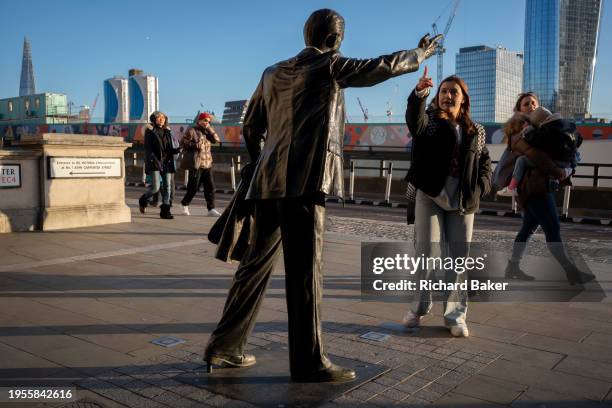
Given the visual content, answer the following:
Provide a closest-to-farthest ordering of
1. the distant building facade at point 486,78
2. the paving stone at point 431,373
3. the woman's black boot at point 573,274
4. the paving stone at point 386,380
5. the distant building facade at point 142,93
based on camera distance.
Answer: the paving stone at point 386,380 → the paving stone at point 431,373 → the woman's black boot at point 573,274 → the distant building facade at point 142,93 → the distant building facade at point 486,78

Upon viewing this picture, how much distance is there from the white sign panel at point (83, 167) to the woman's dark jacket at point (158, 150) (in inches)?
38.1

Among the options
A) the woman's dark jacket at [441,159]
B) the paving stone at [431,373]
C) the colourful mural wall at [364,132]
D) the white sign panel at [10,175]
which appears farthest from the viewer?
the colourful mural wall at [364,132]

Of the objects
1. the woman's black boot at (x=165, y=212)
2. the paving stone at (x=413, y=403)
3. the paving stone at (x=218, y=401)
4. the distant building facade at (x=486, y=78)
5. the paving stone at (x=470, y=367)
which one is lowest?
the paving stone at (x=470, y=367)

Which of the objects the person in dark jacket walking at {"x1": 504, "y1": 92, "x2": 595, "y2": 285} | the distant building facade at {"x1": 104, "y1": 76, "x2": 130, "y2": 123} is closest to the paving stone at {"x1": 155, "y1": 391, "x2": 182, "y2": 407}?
the person in dark jacket walking at {"x1": 504, "y1": 92, "x2": 595, "y2": 285}

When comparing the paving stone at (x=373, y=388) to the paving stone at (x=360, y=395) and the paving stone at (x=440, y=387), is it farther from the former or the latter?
the paving stone at (x=440, y=387)

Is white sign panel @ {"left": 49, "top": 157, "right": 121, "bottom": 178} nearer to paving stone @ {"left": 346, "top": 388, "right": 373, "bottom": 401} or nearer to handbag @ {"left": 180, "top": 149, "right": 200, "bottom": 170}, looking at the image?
handbag @ {"left": 180, "top": 149, "right": 200, "bottom": 170}

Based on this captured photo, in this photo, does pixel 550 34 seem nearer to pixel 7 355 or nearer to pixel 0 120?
pixel 0 120

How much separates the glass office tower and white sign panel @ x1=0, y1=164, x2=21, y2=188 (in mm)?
128688

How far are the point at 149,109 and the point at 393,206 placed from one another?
217ft

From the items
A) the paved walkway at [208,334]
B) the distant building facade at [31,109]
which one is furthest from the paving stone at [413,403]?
the distant building facade at [31,109]

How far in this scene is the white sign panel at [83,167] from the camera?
951cm

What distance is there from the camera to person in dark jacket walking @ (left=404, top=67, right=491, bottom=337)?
15.1 feet

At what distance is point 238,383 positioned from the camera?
3.40m

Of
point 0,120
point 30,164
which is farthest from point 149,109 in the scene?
point 30,164
